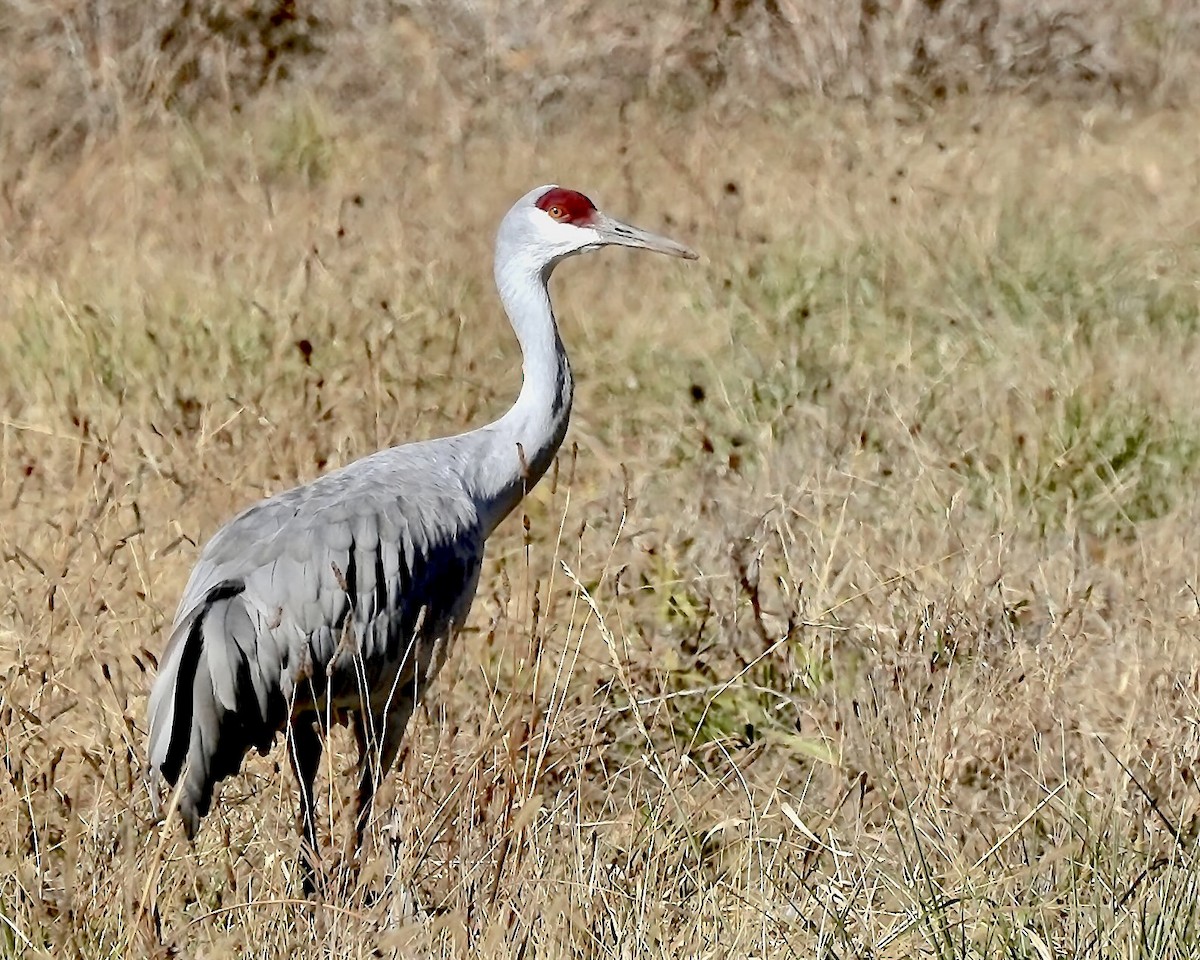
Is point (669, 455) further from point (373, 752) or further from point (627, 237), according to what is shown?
point (373, 752)

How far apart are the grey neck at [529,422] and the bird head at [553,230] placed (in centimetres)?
10

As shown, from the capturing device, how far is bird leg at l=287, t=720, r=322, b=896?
2.94 m

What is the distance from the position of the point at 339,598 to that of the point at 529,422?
2.12ft

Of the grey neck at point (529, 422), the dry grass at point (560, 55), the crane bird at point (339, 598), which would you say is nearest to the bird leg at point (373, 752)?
the crane bird at point (339, 598)

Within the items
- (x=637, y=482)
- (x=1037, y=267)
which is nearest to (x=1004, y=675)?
(x=637, y=482)

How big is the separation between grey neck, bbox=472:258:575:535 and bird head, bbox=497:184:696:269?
10 centimetres

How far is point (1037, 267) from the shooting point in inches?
250

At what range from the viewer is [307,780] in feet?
11.9

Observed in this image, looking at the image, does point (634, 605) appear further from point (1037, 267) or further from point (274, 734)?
point (1037, 267)

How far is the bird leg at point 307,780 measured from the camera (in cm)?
294

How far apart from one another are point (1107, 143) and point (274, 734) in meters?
5.95

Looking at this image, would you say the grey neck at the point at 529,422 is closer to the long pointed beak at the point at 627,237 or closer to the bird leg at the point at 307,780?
the long pointed beak at the point at 627,237

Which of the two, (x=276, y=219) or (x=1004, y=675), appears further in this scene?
(x=276, y=219)

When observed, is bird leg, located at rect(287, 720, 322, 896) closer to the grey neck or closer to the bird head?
the grey neck
